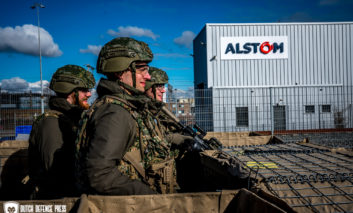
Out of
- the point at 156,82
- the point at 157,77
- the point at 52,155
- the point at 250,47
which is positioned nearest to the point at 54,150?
the point at 52,155

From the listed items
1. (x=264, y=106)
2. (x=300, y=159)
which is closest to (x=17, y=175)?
(x=300, y=159)

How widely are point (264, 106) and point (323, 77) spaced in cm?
1012

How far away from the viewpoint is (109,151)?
1661 mm

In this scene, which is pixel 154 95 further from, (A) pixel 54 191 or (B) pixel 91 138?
(B) pixel 91 138

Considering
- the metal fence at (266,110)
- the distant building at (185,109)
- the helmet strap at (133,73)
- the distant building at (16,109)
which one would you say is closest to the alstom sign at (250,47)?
the metal fence at (266,110)

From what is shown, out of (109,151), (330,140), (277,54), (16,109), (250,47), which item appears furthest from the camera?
(277,54)

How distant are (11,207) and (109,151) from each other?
2.28 feet

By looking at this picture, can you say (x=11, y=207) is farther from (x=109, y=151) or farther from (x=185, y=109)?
(x=185, y=109)

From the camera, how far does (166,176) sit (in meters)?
2.36

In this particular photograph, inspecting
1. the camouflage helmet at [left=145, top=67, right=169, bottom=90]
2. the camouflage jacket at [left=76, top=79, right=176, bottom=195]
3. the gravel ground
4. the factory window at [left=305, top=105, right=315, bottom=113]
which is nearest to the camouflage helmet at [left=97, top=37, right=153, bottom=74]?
the camouflage jacket at [left=76, top=79, right=176, bottom=195]

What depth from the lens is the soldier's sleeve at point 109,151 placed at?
1.64 metres

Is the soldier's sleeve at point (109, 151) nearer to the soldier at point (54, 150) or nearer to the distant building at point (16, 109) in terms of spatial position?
the soldier at point (54, 150)

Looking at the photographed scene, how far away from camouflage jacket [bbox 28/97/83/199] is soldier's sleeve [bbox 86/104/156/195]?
107 cm

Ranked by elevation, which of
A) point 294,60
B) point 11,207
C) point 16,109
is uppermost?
point 294,60
